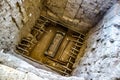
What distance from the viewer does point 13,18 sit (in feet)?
10.4

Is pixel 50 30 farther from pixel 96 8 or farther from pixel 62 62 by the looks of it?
pixel 96 8

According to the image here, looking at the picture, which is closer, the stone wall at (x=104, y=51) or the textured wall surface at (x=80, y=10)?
the stone wall at (x=104, y=51)

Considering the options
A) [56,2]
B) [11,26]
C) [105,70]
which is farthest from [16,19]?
[105,70]

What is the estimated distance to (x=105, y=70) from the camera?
2684 millimetres

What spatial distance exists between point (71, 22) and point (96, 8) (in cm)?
62

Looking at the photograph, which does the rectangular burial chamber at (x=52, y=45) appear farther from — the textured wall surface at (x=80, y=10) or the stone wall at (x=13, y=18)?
→ the stone wall at (x=13, y=18)

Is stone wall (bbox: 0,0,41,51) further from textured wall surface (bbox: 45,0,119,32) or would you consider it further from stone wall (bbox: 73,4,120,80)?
stone wall (bbox: 73,4,120,80)

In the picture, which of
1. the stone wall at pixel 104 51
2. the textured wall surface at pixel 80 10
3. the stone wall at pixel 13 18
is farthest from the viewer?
the textured wall surface at pixel 80 10

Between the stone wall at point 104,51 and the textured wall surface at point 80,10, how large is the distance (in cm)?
18

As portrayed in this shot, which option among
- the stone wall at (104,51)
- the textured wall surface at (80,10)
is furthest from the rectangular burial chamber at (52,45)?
the stone wall at (104,51)

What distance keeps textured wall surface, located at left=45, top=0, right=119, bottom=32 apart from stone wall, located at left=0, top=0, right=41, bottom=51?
46 centimetres

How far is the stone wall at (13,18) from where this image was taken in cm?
290

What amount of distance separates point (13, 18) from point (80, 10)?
1.44m

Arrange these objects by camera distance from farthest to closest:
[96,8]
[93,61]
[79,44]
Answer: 1. [79,44]
2. [96,8]
3. [93,61]
